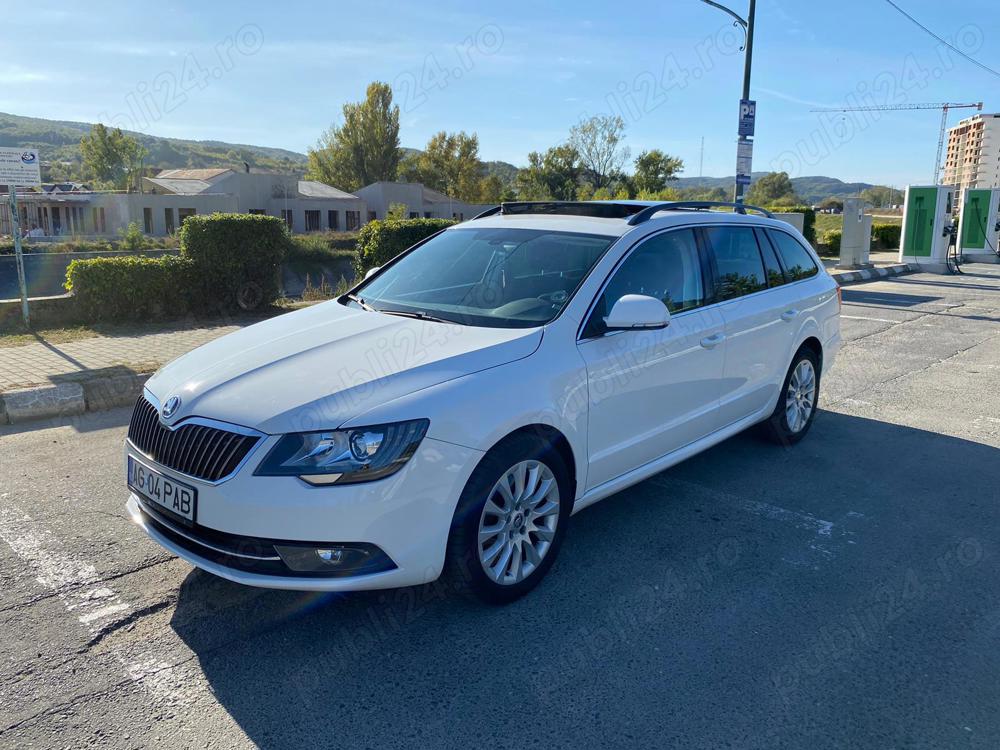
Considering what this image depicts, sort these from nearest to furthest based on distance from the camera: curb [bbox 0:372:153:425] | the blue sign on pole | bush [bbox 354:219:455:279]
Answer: curb [bbox 0:372:153:425] < bush [bbox 354:219:455:279] < the blue sign on pole

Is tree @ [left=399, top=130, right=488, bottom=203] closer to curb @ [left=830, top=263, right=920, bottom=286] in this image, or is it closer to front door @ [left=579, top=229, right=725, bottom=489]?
curb @ [left=830, top=263, right=920, bottom=286]

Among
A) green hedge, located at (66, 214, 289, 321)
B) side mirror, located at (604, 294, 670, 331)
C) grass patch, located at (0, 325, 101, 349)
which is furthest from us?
green hedge, located at (66, 214, 289, 321)

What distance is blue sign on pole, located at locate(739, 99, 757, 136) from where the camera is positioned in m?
Answer: 15.2

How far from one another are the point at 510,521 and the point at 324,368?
1.04 meters

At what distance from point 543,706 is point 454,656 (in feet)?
1.49

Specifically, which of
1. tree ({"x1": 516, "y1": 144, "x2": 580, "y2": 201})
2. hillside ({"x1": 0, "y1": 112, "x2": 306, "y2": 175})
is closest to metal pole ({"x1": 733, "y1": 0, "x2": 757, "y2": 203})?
tree ({"x1": 516, "y1": 144, "x2": 580, "y2": 201})

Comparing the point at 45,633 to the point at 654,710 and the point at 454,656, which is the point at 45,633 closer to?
the point at 454,656

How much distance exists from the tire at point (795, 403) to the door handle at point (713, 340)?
3.65ft

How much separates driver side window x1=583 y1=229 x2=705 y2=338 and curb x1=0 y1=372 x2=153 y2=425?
4.89 meters

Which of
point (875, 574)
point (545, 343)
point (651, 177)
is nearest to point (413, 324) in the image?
point (545, 343)

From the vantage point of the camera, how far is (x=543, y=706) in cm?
268

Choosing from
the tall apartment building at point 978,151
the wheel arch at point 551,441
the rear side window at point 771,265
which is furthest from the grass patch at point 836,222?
the wheel arch at point 551,441

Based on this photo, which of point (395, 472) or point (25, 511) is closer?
point (395, 472)

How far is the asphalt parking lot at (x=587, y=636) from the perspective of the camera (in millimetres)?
2590
